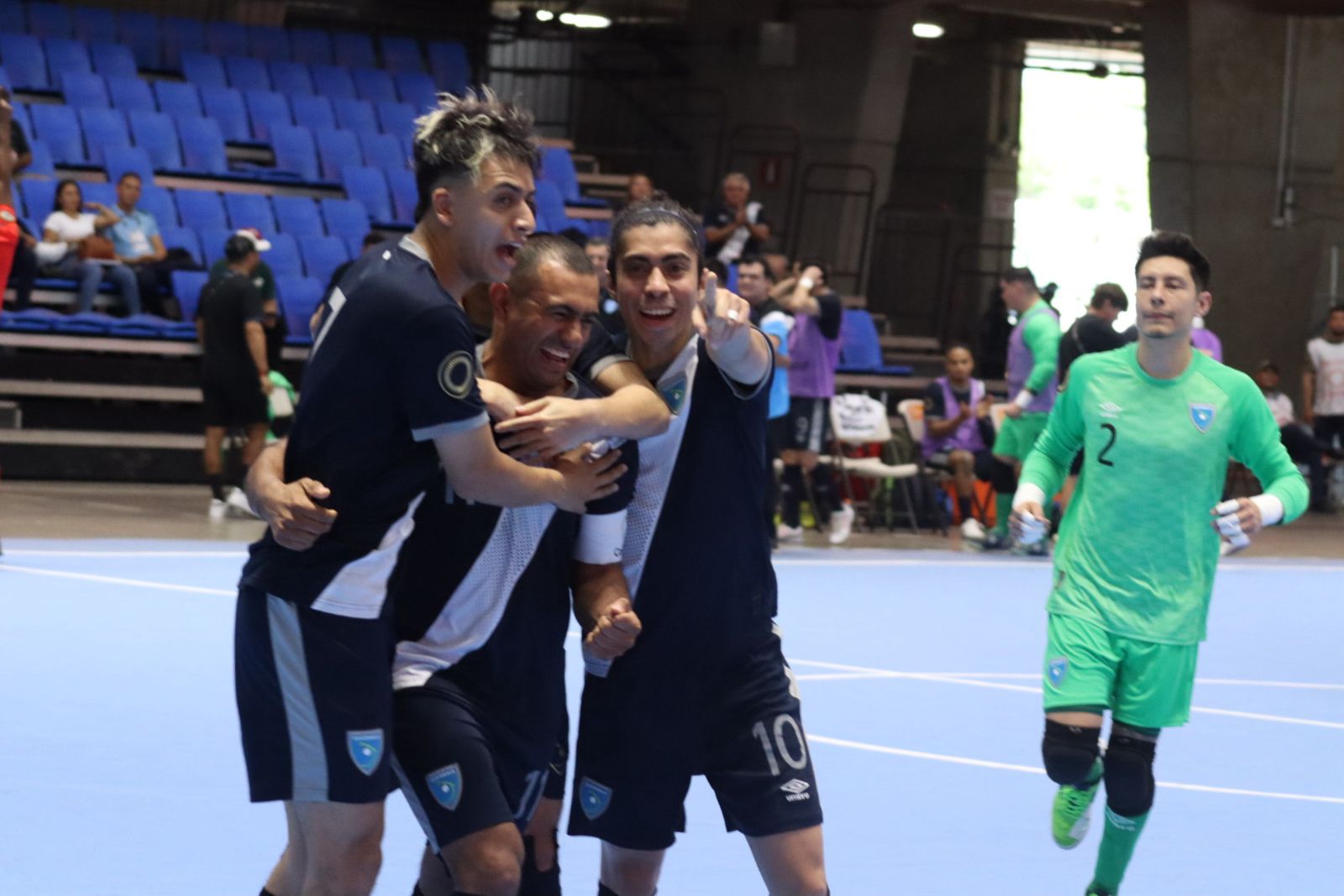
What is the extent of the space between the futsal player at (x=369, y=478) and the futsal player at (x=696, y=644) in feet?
Result: 1.20

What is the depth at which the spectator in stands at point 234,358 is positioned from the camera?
13812mm

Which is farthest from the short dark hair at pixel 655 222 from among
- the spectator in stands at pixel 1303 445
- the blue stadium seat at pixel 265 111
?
the spectator in stands at pixel 1303 445

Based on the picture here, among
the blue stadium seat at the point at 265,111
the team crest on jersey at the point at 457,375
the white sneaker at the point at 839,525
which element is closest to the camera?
the team crest on jersey at the point at 457,375

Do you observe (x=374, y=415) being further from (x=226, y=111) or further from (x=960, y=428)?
(x=226, y=111)

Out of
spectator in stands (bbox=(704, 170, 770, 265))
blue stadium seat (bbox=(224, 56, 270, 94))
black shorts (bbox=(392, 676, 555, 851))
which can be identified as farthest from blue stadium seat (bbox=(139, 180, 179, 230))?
black shorts (bbox=(392, 676, 555, 851))

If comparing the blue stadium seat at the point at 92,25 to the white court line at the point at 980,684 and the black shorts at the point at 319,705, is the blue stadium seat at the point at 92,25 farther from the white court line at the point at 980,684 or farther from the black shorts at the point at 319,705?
the black shorts at the point at 319,705

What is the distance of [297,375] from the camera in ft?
56.0

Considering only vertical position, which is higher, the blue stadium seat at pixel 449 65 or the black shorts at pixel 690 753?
the blue stadium seat at pixel 449 65

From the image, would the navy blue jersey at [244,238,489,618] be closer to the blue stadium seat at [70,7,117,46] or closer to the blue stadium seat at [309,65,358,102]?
the blue stadium seat at [309,65,358,102]

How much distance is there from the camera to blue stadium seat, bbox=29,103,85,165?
17.7 meters

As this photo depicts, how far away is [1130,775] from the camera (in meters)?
4.98

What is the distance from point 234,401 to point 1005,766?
824 cm

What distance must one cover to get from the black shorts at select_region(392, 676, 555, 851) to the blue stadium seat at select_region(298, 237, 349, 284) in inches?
554

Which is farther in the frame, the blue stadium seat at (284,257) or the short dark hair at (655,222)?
the blue stadium seat at (284,257)
